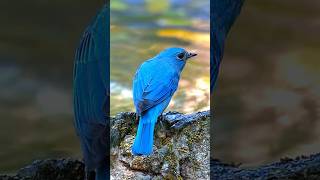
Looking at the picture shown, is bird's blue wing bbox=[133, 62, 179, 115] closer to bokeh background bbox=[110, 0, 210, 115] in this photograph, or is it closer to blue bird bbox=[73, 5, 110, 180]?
bokeh background bbox=[110, 0, 210, 115]

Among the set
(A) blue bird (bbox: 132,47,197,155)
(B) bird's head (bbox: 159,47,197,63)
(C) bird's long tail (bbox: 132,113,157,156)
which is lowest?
(C) bird's long tail (bbox: 132,113,157,156)

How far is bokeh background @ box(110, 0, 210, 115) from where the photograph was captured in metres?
3.21

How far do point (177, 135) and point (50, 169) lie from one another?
694 mm

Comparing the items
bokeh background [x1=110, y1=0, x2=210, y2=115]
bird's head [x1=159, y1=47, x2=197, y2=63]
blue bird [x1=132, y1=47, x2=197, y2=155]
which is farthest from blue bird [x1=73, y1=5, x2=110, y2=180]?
bird's head [x1=159, y1=47, x2=197, y2=63]

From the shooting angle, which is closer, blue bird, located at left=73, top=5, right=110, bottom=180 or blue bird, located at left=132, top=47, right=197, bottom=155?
blue bird, located at left=132, top=47, right=197, bottom=155

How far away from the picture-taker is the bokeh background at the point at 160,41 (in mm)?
3209

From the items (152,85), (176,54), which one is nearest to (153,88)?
(152,85)

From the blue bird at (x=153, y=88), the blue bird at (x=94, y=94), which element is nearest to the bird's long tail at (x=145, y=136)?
the blue bird at (x=153, y=88)

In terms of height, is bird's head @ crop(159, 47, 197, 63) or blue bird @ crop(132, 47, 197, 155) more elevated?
bird's head @ crop(159, 47, 197, 63)

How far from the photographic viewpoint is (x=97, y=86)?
3266 millimetres

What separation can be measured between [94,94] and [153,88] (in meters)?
0.28

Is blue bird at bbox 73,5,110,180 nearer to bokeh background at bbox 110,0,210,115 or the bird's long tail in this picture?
bokeh background at bbox 110,0,210,115

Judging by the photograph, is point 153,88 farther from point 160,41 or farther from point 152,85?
point 160,41

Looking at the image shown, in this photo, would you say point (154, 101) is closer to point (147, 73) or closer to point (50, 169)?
point (147, 73)
